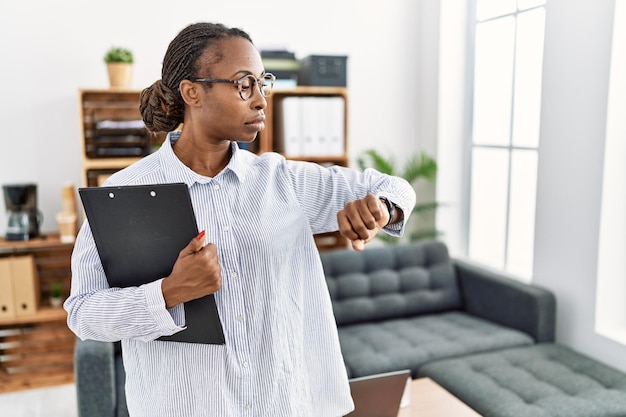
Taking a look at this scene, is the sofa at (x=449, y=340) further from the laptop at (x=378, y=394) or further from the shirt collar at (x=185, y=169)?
the shirt collar at (x=185, y=169)

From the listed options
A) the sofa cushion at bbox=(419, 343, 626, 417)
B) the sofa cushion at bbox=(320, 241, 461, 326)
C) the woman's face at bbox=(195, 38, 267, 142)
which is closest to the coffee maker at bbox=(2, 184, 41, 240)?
the sofa cushion at bbox=(320, 241, 461, 326)

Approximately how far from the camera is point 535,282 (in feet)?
10.8

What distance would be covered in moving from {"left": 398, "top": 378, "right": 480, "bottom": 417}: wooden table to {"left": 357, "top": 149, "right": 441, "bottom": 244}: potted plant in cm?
162

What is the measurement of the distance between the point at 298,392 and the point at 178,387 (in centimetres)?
25

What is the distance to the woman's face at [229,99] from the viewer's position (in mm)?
1213

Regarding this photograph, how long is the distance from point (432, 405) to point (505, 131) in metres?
2.04

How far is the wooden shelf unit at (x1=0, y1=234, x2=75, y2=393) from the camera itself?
135 inches

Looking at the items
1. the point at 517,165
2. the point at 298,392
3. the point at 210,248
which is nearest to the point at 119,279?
the point at 210,248

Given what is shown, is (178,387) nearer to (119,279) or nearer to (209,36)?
(119,279)

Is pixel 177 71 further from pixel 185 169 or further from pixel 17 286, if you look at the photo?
pixel 17 286

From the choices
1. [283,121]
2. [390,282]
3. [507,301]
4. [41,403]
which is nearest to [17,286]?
[41,403]

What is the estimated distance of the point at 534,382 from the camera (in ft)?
8.32

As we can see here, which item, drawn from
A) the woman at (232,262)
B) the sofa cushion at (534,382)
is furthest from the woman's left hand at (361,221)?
the sofa cushion at (534,382)

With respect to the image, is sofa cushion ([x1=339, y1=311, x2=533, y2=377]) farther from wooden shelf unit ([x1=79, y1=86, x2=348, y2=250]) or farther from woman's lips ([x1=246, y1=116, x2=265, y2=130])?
woman's lips ([x1=246, y1=116, x2=265, y2=130])
